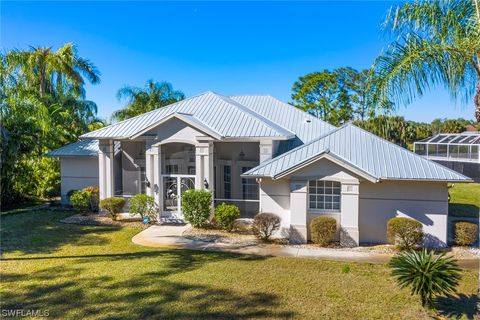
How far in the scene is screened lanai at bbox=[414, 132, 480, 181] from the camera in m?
31.3

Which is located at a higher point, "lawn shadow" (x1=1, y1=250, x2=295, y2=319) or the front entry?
the front entry

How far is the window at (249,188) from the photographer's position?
1777 cm

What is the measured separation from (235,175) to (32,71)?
2130 cm

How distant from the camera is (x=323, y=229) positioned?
496 inches

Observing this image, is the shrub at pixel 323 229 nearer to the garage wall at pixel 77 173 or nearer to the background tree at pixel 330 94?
the garage wall at pixel 77 173

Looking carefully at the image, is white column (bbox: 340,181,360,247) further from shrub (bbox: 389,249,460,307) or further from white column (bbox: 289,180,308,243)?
shrub (bbox: 389,249,460,307)

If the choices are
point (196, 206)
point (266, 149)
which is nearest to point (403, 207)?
point (266, 149)

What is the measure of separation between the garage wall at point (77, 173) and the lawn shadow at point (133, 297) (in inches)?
417

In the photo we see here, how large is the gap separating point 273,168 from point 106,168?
927 cm

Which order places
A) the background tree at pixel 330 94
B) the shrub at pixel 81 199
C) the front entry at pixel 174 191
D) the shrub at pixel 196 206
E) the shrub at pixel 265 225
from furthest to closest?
the background tree at pixel 330 94, the shrub at pixel 81 199, the front entry at pixel 174 191, the shrub at pixel 196 206, the shrub at pixel 265 225

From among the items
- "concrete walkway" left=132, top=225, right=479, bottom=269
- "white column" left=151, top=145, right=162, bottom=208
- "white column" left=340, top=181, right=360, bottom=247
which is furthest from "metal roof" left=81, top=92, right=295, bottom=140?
"concrete walkway" left=132, top=225, right=479, bottom=269

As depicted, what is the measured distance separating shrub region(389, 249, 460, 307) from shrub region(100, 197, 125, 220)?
13352 mm

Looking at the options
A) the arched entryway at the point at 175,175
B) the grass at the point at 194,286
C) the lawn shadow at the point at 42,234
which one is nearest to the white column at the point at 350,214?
the grass at the point at 194,286

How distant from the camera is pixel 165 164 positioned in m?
18.0
